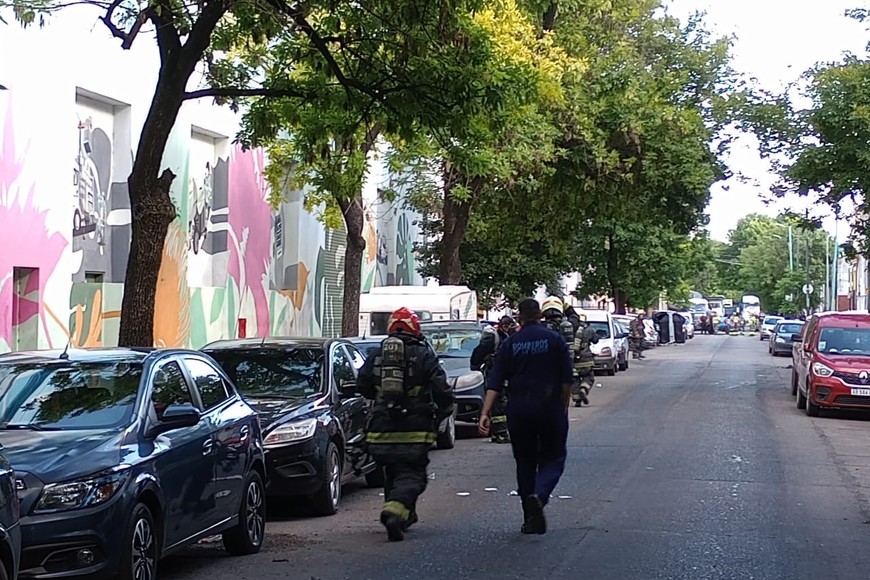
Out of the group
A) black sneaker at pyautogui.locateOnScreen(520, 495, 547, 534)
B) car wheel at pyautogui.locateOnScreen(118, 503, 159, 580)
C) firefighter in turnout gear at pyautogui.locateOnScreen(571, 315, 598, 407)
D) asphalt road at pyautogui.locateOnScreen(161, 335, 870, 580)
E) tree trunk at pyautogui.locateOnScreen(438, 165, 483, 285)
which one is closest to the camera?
car wheel at pyautogui.locateOnScreen(118, 503, 159, 580)

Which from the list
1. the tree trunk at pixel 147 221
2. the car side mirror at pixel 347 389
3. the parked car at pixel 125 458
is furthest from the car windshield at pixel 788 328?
the parked car at pixel 125 458

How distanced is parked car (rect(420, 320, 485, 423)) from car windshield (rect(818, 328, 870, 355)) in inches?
259

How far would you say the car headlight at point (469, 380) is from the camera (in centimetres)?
1739

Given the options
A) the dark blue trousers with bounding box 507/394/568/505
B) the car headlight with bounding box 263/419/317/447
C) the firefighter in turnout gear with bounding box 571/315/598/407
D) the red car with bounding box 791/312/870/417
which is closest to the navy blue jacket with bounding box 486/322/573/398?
the dark blue trousers with bounding box 507/394/568/505

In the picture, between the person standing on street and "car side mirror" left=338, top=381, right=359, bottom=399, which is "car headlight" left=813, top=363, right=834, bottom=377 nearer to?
"car side mirror" left=338, top=381, right=359, bottom=399

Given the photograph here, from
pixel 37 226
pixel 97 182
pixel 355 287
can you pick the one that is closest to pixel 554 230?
pixel 355 287

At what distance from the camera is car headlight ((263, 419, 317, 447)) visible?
415 inches

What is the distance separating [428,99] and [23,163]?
19.4 feet

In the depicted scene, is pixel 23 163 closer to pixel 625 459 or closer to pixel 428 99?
pixel 428 99

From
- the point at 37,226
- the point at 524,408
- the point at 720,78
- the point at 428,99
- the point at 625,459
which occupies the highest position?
the point at 720,78

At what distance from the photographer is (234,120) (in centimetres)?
2458

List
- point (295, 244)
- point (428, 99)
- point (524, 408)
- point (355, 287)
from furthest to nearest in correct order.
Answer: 1. point (295, 244)
2. point (355, 287)
3. point (428, 99)
4. point (524, 408)

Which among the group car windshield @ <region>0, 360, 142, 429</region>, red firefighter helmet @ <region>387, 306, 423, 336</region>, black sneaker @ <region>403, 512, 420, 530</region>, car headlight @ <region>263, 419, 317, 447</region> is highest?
red firefighter helmet @ <region>387, 306, 423, 336</region>

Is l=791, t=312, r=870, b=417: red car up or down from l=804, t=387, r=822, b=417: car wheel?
up
